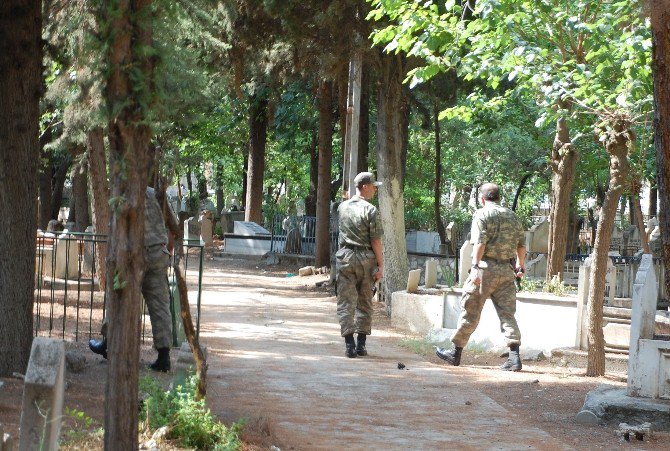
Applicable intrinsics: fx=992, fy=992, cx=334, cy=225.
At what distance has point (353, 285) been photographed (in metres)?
11.5

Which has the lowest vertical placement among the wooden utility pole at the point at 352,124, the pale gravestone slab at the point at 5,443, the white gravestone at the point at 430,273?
the pale gravestone slab at the point at 5,443

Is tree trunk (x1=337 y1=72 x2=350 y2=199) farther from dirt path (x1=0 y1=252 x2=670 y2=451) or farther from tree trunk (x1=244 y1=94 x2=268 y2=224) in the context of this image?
tree trunk (x1=244 y1=94 x2=268 y2=224)

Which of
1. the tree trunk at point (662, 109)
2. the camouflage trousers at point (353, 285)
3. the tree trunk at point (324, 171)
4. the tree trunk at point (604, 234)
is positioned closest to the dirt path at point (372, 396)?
the tree trunk at point (604, 234)

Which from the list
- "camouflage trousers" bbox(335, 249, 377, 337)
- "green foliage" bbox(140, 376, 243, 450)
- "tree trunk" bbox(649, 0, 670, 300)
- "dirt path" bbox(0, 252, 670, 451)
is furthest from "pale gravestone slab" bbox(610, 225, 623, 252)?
"green foliage" bbox(140, 376, 243, 450)

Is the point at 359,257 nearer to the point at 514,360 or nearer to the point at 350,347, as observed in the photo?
the point at 350,347

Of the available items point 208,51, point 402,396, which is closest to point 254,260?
point 208,51

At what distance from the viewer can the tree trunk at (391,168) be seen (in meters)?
17.2

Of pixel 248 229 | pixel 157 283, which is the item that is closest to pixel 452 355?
pixel 157 283

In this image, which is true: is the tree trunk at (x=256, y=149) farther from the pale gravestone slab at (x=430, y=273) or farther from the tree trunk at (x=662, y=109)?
the tree trunk at (x=662, y=109)

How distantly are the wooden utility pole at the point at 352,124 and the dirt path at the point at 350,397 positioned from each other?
5.60 m

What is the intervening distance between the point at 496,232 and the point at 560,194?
22.0 ft

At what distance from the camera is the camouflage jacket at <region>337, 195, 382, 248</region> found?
1144 centimetres

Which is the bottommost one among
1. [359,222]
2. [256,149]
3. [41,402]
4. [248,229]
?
[41,402]

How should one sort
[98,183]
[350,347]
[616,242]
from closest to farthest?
[350,347] < [98,183] < [616,242]
